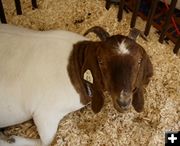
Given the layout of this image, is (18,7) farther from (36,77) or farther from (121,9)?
(36,77)

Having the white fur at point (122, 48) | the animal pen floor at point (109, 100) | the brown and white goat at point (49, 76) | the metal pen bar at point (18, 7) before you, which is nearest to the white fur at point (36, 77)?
the brown and white goat at point (49, 76)

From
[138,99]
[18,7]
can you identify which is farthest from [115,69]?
[18,7]

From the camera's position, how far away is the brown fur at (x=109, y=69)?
4.76ft

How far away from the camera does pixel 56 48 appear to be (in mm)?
1702

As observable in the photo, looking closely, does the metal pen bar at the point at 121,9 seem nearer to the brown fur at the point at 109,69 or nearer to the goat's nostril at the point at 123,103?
the brown fur at the point at 109,69

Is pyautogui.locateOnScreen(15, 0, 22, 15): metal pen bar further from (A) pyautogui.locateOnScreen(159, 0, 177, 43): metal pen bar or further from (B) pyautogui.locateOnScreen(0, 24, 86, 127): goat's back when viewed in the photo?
(A) pyautogui.locateOnScreen(159, 0, 177, 43): metal pen bar

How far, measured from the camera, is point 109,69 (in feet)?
4.81

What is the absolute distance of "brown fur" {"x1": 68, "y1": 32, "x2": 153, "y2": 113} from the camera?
1452mm

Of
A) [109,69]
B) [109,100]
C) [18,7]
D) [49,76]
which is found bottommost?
[109,100]

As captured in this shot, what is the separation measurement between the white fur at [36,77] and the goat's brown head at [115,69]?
0.08 metres

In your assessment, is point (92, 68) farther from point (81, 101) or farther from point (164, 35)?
point (164, 35)

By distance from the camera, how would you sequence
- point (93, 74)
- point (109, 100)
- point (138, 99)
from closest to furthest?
point (93, 74) → point (138, 99) → point (109, 100)

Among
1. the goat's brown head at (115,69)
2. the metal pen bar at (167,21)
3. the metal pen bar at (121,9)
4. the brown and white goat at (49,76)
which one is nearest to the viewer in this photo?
the goat's brown head at (115,69)

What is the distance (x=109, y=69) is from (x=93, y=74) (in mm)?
123
